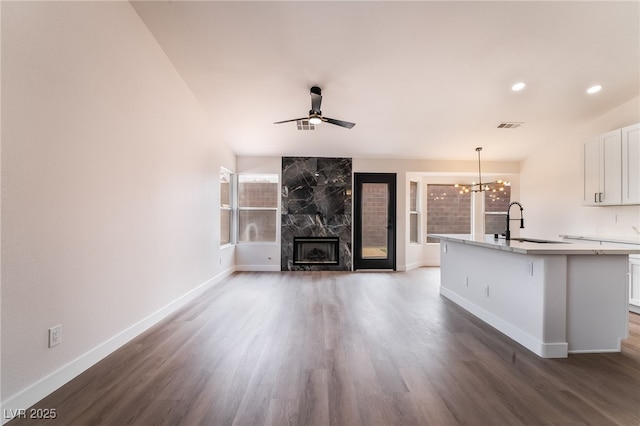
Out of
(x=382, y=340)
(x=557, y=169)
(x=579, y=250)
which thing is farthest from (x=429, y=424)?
(x=557, y=169)

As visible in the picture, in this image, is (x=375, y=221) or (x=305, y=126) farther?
(x=375, y=221)

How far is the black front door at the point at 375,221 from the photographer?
6148 mm

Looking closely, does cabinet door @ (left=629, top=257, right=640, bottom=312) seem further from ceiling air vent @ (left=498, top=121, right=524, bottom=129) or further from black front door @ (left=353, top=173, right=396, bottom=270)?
black front door @ (left=353, top=173, right=396, bottom=270)

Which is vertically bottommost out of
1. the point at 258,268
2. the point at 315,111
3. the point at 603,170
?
the point at 258,268

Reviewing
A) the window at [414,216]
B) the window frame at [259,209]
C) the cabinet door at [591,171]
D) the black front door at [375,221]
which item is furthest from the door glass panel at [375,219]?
the cabinet door at [591,171]

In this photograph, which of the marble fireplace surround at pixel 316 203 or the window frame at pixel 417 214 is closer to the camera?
the marble fireplace surround at pixel 316 203

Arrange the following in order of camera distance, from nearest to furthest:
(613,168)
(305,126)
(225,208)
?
(613,168) → (305,126) → (225,208)

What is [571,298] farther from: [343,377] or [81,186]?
[81,186]

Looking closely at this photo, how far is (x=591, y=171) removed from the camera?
4.43 meters

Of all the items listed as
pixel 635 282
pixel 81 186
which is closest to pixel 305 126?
pixel 81 186

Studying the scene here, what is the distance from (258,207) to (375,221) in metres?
2.75

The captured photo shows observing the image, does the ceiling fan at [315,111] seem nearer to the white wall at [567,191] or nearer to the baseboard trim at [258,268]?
the baseboard trim at [258,268]

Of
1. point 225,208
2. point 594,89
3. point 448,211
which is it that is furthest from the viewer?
point 448,211

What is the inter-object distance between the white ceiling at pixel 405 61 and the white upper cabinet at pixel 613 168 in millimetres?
578
